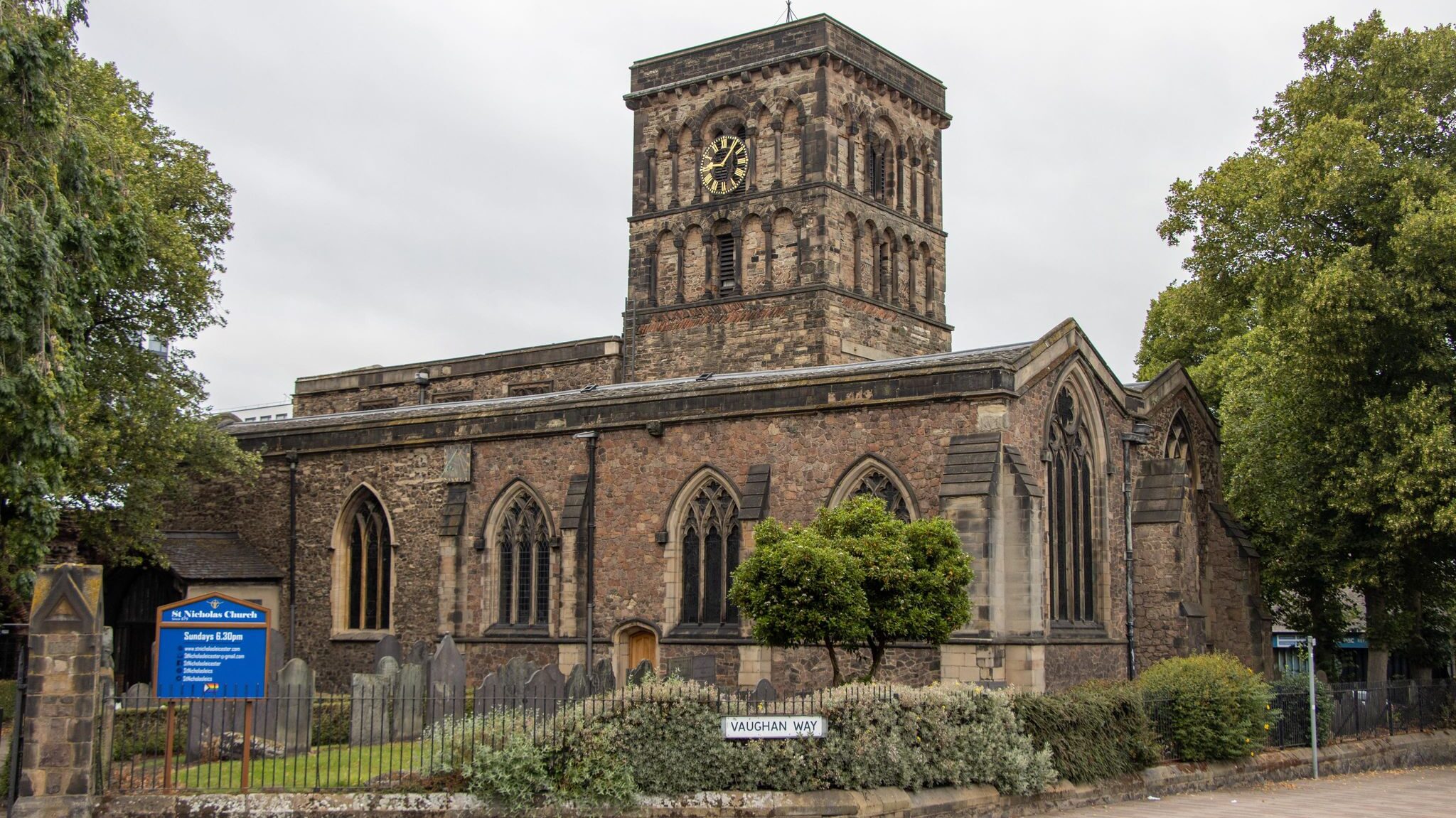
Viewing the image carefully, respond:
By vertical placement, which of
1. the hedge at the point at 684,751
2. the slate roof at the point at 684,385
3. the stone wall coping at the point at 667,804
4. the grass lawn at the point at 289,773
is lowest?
the stone wall coping at the point at 667,804

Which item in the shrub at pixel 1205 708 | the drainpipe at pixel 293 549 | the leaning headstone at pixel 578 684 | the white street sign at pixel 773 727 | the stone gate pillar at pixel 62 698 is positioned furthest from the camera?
the drainpipe at pixel 293 549

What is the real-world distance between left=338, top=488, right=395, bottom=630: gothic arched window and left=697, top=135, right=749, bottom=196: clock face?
13.4 metres

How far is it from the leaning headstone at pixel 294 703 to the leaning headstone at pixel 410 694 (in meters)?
1.23

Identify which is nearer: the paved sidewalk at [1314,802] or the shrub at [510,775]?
the shrub at [510,775]

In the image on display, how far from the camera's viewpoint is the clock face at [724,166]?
39594 mm

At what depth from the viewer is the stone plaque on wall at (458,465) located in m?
30.3

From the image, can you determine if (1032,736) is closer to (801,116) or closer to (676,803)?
(676,803)

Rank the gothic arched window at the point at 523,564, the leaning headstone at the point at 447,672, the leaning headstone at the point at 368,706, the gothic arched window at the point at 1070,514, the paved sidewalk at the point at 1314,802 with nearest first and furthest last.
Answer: the paved sidewalk at the point at 1314,802 < the leaning headstone at the point at 368,706 < the leaning headstone at the point at 447,672 < the gothic arched window at the point at 1070,514 < the gothic arched window at the point at 523,564

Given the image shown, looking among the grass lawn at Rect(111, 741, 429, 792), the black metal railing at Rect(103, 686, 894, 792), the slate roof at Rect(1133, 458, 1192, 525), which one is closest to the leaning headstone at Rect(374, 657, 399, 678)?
the black metal railing at Rect(103, 686, 894, 792)

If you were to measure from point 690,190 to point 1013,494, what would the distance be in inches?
754

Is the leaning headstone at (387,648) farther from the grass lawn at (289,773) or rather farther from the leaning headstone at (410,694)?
the grass lawn at (289,773)

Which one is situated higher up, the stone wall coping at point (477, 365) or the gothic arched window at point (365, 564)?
the stone wall coping at point (477, 365)

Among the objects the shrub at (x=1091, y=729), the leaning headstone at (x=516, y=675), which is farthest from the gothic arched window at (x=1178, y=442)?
the leaning headstone at (x=516, y=675)

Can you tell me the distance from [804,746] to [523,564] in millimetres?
14764
